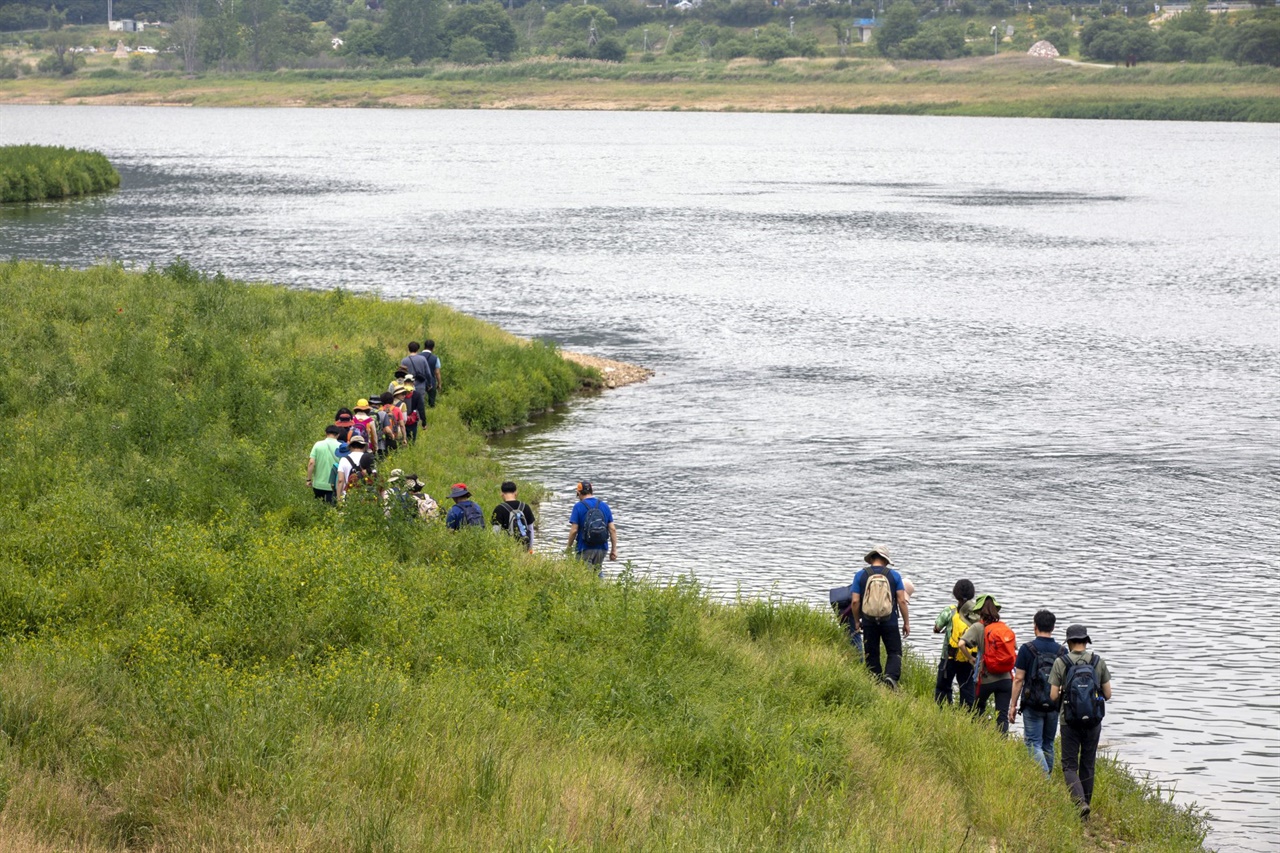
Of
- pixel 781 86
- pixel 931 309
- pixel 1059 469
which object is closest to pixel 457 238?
pixel 931 309

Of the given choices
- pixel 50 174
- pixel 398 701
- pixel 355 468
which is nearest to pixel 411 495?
pixel 355 468

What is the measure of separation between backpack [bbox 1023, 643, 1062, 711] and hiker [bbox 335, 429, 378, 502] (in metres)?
9.56

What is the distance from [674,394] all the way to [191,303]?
12317 mm

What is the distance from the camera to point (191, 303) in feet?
117

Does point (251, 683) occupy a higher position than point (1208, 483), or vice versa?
point (251, 683)

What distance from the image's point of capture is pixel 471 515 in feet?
63.1

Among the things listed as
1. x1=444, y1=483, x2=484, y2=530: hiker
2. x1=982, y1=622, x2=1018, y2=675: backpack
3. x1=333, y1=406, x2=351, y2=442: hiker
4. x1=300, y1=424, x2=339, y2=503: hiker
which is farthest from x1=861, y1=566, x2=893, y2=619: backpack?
x1=333, y1=406, x2=351, y2=442: hiker

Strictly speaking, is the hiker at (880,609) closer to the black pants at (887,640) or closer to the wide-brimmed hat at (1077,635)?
the black pants at (887,640)

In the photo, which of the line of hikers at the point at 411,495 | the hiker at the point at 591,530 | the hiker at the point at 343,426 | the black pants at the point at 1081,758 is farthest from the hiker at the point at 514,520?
the black pants at the point at 1081,758

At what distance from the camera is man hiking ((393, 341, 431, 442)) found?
2647 cm

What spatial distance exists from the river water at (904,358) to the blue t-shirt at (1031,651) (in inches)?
107

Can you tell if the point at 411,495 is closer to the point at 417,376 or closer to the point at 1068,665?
the point at 417,376

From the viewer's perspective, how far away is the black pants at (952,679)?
50.6 ft

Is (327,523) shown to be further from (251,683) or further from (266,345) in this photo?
(266,345)
